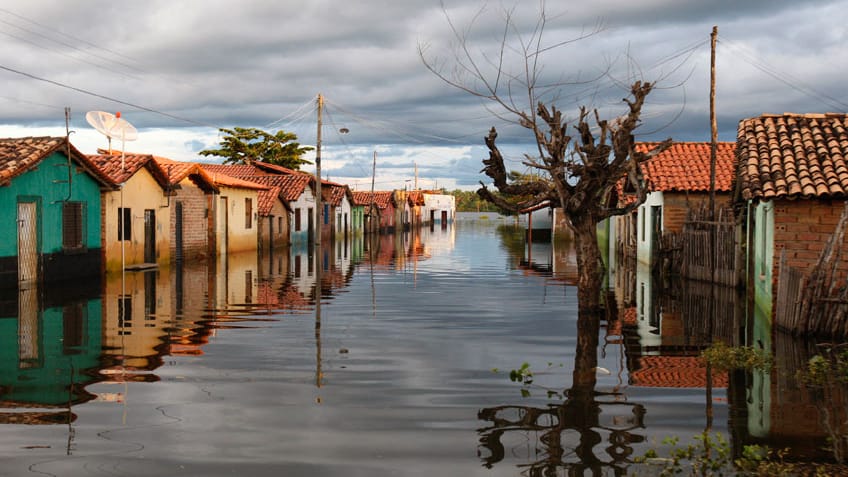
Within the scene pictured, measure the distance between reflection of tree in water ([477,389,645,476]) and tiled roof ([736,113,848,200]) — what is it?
8.56 m

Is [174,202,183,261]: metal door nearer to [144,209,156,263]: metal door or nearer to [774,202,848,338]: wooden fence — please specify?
[144,209,156,263]: metal door

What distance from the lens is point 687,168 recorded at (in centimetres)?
3120

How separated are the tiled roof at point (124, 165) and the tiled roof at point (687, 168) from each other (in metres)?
17.3

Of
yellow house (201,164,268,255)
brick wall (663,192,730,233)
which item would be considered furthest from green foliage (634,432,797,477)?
yellow house (201,164,268,255)

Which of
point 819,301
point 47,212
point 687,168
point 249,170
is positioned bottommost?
point 819,301

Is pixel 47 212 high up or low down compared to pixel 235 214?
down

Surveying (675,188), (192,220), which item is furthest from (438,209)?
(675,188)

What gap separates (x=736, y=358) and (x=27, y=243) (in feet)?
59.8

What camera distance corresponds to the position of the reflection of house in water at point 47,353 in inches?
341

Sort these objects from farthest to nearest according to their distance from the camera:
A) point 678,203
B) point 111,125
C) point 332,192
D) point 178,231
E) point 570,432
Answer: point 332,192, point 178,231, point 678,203, point 111,125, point 570,432

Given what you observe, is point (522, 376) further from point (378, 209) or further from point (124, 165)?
point (378, 209)

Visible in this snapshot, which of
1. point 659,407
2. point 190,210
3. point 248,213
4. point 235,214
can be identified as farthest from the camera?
point 248,213

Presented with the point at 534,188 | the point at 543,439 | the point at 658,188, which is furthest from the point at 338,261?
the point at 543,439

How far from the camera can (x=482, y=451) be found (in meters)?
6.95
